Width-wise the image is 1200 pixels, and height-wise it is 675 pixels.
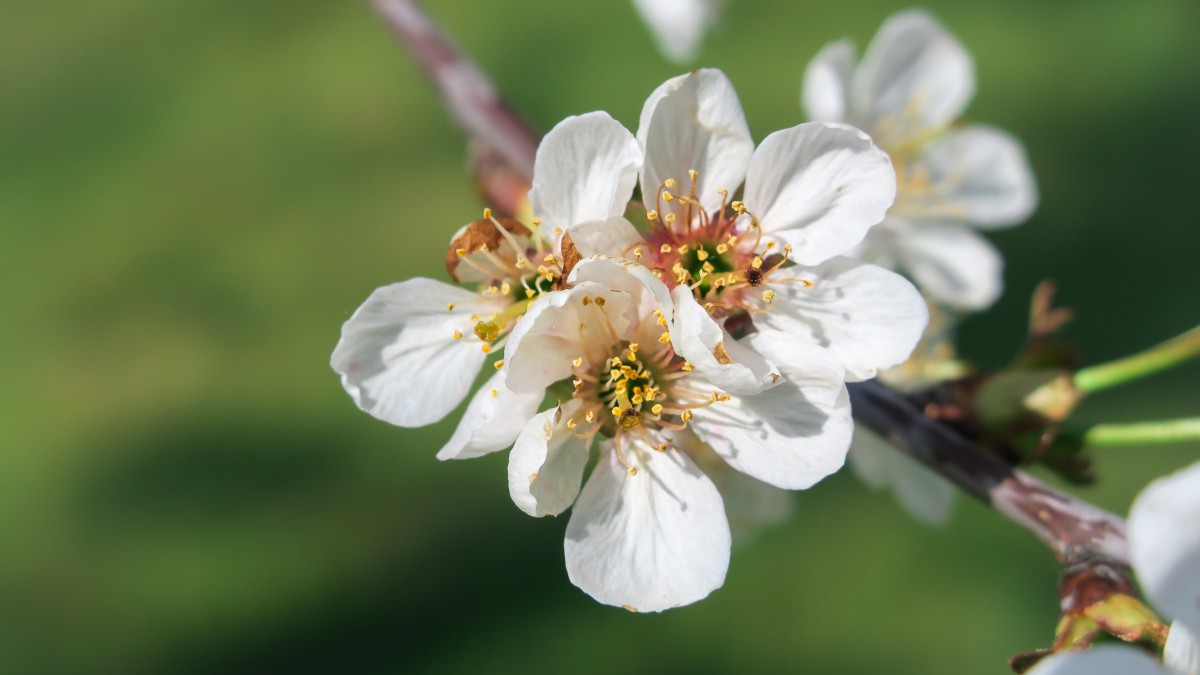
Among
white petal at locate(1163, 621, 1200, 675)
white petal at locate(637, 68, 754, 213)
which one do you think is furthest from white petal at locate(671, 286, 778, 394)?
white petal at locate(1163, 621, 1200, 675)

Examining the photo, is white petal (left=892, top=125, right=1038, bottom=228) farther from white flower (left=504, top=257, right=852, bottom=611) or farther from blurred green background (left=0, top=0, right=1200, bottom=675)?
blurred green background (left=0, top=0, right=1200, bottom=675)

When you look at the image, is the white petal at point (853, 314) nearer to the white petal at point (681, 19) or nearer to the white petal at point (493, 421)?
the white petal at point (493, 421)

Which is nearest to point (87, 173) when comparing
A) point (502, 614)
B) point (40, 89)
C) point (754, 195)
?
point (40, 89)

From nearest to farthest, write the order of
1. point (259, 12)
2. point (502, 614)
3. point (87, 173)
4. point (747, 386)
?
point (747, 386) → point (502, 614) → point (87, 173) → point (259, 12)

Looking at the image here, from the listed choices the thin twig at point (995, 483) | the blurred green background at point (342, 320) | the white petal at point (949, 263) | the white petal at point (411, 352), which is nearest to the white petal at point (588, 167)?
the white petal at point (411, 352)

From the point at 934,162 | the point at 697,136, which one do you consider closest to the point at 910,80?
the point at 934,162

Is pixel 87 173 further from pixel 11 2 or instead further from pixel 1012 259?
pixel 1012 259
